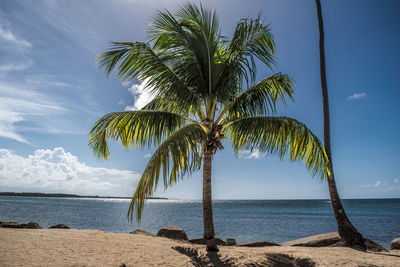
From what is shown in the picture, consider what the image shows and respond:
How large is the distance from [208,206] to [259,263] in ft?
6.12

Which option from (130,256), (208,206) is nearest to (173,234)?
(208,206)

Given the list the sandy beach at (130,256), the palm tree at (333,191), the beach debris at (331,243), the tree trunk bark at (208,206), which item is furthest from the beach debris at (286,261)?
the beach debris at (331,243)

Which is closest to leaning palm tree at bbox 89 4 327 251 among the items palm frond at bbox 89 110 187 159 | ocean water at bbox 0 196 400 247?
palm frond at bbox 89 110 187 159

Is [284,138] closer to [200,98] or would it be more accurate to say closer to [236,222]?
[200,98]

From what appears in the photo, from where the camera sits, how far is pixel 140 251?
5836 mm

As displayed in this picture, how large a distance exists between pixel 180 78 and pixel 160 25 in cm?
156

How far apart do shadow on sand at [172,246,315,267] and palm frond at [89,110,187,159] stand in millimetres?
3230

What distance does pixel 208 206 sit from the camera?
668 cm

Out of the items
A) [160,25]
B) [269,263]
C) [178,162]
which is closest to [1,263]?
[178,162]

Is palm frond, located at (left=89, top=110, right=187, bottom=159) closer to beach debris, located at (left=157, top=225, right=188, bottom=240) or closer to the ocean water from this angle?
the ocean water

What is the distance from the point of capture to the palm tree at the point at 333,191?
8052mm

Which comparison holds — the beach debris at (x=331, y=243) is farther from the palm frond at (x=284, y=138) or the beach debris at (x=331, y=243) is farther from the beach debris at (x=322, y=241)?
the palm frond at (x=284, y=138)

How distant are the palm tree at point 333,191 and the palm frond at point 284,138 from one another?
51.9 inches

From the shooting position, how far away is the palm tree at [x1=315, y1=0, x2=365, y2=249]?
8.05 meters
